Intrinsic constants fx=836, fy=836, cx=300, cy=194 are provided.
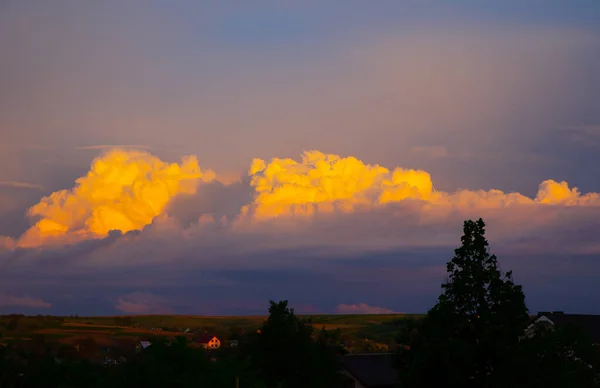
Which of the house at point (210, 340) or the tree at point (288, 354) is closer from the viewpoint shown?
the tree at point (288, 354)

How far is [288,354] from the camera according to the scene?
1877 inches

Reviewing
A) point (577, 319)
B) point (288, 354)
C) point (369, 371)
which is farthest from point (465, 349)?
point (577, 319)

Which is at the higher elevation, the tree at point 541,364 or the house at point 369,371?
the tree at point 541,364

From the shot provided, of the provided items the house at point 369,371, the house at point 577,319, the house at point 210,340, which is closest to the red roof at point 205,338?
the house at point 210,340

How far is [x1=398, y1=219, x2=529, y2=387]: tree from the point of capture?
34.3 m

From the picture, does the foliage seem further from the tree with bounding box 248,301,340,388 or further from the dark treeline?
the tree with bounding box 248,301,340,388

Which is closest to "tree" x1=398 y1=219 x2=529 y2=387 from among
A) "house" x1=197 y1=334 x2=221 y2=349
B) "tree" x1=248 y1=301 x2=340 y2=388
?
"tree" x1=248 y1=301 x2=340 y2=388

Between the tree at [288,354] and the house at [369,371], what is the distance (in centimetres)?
2218

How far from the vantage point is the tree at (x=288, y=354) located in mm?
47312

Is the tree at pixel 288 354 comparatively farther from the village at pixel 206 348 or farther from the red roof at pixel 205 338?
the red roof at pixel 205 338

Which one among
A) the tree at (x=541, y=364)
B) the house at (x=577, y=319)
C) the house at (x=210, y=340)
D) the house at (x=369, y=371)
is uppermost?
the house at (x=577, y=319)

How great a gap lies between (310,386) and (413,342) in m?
11.6

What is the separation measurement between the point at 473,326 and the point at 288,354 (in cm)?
1524

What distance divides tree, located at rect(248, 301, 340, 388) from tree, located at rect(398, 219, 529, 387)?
1267 centimetres
